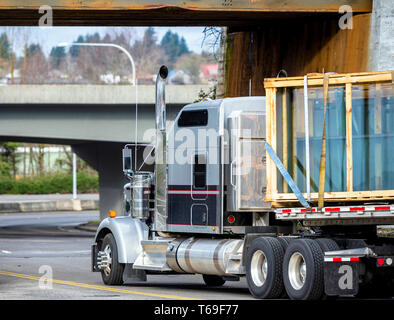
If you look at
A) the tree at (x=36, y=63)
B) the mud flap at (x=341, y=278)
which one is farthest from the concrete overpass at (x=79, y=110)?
the tree at (x=36, y=63)

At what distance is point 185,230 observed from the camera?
16375 mm

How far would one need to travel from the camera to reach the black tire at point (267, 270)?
45.8 feet

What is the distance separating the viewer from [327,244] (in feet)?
43.9

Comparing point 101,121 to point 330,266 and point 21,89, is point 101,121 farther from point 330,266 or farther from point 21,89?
point 330,266

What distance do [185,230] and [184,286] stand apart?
2.05 metres

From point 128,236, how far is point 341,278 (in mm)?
5484

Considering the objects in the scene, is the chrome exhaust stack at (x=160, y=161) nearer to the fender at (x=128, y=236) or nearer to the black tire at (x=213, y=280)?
the fender at (x=128, y=236)

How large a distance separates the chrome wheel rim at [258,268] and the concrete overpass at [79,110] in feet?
84.7

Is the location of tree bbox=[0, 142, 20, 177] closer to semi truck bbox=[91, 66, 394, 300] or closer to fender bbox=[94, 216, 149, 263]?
semi truck bbox=[91, 66, 394, 300]

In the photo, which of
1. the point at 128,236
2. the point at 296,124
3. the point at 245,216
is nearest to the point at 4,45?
the point at 128,236

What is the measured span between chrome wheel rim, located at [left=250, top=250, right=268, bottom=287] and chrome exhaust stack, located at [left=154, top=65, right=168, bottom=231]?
2758 millimetres
